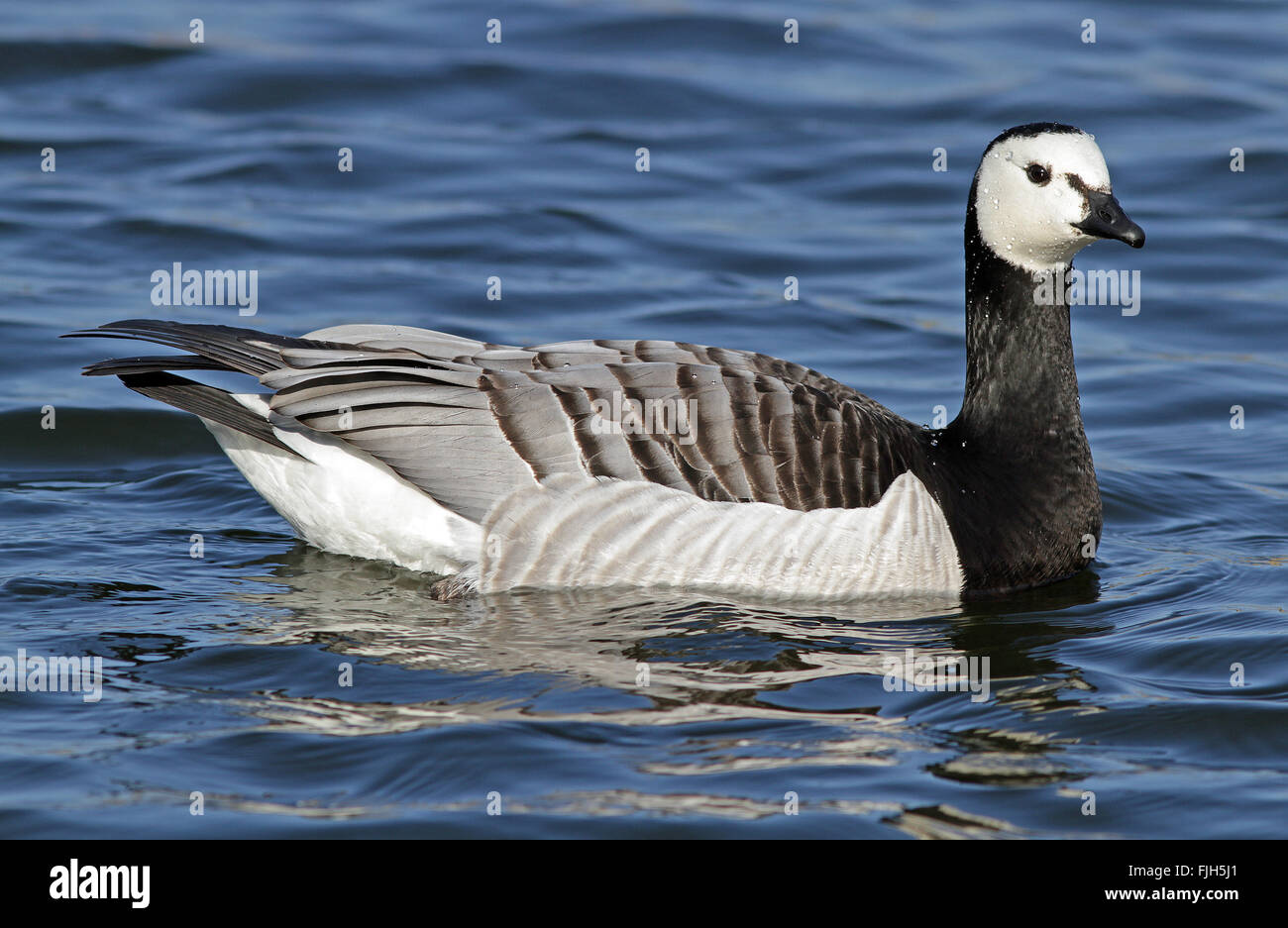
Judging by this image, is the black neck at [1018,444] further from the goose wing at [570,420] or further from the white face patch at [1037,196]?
the goose wing at [570,420]

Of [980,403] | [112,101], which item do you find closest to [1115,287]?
[980,403]

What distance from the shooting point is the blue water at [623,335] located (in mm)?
6398

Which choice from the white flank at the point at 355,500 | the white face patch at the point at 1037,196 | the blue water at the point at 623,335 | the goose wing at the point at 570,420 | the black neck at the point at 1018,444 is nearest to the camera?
the blue water at the point at 623,335

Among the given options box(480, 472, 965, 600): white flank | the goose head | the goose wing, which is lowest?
box(480, 472, 965, 600): white flank

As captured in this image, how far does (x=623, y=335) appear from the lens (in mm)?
12438

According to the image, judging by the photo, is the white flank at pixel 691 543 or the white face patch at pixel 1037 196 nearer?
the white flank at pixel 691 543

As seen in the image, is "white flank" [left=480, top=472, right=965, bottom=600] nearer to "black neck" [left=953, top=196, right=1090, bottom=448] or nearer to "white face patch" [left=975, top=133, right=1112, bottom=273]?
"black neck" [left=953, top=196, right=1090, bottom=448]

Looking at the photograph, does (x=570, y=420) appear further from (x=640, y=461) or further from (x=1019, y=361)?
(x=1019, y=361)

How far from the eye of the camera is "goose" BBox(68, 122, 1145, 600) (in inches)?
307

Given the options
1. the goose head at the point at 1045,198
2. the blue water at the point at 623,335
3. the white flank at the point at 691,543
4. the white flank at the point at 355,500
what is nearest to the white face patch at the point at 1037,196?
the goose head at the point at 1045,198

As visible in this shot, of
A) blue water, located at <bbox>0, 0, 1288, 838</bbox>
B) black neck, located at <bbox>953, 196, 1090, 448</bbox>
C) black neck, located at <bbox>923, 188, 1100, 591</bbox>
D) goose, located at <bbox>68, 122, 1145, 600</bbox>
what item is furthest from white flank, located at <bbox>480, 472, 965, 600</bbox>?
black neck, located at <bbox>953, 196, 1090, 448</bbox>

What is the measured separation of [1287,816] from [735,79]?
42.9 ft

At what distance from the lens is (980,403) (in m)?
8.65

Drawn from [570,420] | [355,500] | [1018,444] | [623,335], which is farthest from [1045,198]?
[623,335]
